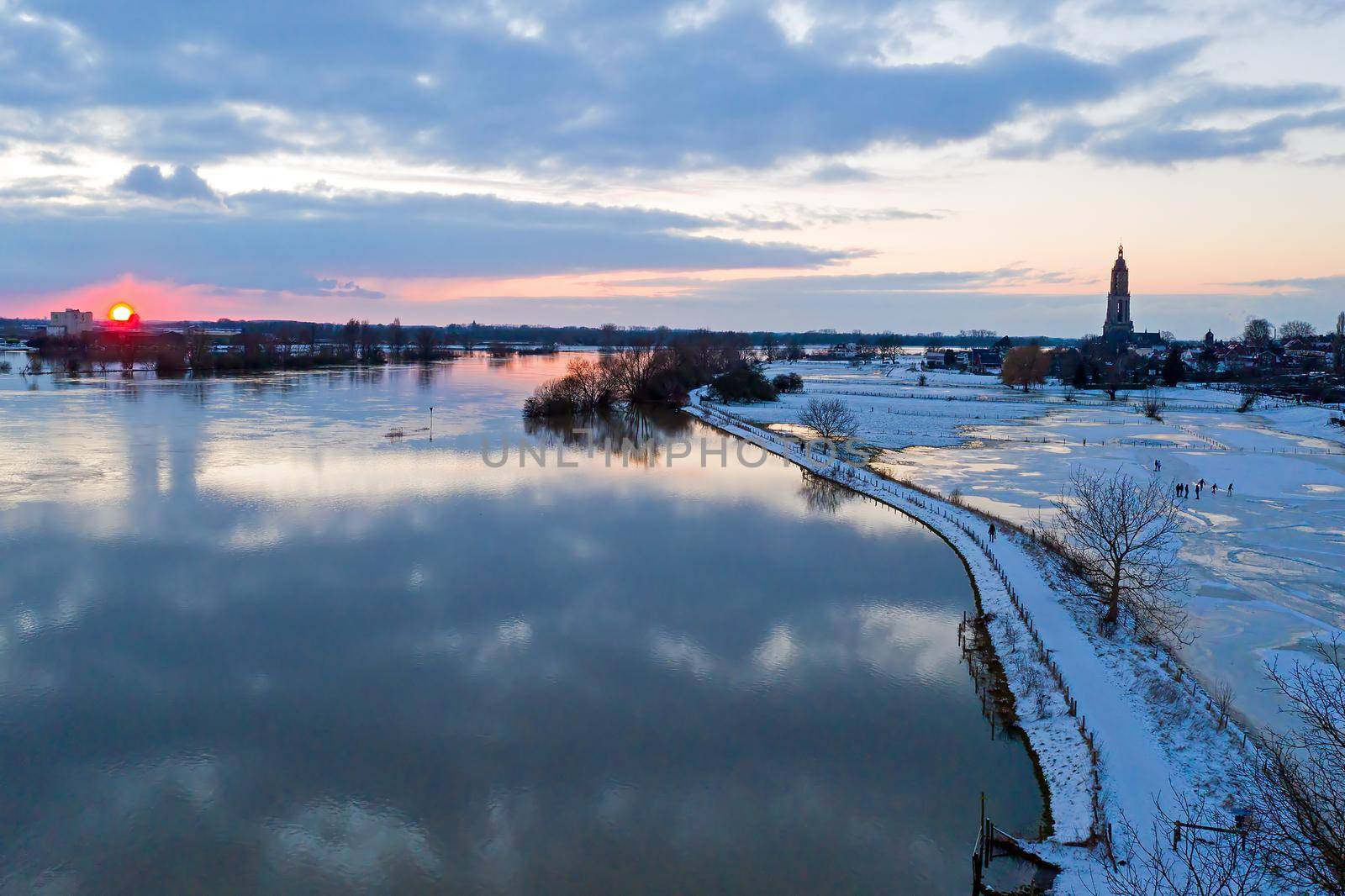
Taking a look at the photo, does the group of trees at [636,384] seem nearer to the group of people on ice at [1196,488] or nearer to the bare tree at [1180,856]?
the group of people on ice at [1196,488]

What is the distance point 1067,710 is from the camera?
1048 centimetres

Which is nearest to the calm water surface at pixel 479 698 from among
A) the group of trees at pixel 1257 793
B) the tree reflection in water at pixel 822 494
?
A: the tree reflection in water at pixel 822 494

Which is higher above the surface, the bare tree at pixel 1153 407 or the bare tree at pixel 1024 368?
the bare tree at pixel 1024 368

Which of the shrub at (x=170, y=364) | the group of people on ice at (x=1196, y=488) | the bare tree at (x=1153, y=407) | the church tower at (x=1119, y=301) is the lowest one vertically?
the group of people on ice at (x=1196, y=488)

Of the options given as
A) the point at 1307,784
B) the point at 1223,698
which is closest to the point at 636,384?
the point at 1223,698

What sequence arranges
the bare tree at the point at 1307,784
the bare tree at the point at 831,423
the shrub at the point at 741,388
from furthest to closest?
the shrub at the point at 741,388 → the bare tree at the point at 831,423 → the bare tree at the point at 1307,784

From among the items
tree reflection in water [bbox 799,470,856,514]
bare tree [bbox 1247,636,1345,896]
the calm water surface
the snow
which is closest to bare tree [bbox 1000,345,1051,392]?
the snow

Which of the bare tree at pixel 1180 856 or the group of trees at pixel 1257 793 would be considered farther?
the bare tree at pixel 1180 856

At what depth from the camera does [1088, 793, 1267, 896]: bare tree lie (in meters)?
7.10

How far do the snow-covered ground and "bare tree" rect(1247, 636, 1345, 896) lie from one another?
21.4 inches

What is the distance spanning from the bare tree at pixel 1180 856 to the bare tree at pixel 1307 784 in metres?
0.29

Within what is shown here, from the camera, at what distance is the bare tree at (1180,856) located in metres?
7.10

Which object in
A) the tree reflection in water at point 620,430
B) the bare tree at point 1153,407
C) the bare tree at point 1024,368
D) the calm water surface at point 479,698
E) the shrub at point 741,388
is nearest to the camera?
the calm water surface at point 479,698

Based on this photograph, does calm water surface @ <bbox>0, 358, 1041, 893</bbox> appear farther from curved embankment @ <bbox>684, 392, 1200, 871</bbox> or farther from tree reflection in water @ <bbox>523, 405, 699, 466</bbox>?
tree reflection in water @ <bbox>523, 405, 699, 466</bbox>
